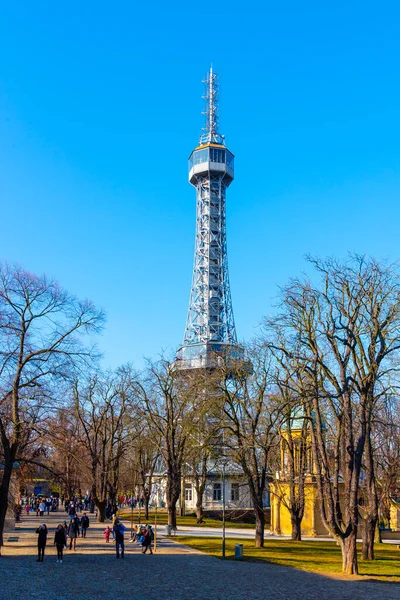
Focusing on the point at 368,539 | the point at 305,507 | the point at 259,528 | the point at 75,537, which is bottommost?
the point at 75,537

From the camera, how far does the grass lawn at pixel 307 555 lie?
24.1m

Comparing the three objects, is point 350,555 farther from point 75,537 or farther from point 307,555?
point 75,537

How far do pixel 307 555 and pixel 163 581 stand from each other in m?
10.9

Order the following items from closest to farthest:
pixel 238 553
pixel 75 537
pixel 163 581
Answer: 1. pixel 163 581
2. pixel 238 553
3. pixel 75 537

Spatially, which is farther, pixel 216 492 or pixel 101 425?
pixel 216 492

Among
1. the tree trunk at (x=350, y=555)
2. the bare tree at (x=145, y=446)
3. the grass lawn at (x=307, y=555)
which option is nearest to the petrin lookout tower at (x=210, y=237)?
the bare tree at (x=145, y=446)

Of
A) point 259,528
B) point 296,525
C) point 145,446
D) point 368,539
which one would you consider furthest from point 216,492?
point 368,539

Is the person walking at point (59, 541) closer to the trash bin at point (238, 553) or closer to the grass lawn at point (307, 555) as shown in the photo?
the trash bin at point (238, 553)

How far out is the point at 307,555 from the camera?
29141 millimetres

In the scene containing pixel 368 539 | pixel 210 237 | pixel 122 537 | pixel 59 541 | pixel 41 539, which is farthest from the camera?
pixel 210 237

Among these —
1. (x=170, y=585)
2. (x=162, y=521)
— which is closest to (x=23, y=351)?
(x=170, y=585)

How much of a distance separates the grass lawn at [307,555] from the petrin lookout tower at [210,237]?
241ft

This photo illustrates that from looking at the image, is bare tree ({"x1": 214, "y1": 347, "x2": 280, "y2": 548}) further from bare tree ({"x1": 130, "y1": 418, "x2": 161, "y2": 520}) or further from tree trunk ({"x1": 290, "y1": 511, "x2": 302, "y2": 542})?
bare tree ({"x1": 130, "y1": 418, "x2": 161, "y2": 520})

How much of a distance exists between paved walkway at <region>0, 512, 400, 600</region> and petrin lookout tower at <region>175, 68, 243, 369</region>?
83149 millimetres
